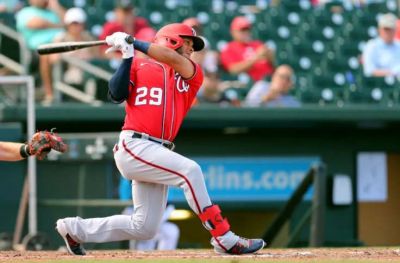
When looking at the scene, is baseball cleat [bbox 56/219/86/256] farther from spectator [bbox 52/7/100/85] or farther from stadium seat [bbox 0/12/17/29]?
stadium seat [bbox 0/12/17/29]

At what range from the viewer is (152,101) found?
7.32m

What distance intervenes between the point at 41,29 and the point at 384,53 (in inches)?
155

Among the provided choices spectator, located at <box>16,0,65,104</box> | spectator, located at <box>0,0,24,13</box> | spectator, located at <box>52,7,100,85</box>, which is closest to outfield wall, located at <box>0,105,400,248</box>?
spectator, located at <box>16,0,65,104</box>

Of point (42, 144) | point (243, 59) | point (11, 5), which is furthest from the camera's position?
point (11, 5)

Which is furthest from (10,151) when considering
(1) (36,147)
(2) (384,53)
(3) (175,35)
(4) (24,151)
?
(2) (384,53)

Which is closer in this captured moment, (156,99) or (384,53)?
(156,99)

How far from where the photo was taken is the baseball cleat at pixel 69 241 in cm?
A: 748

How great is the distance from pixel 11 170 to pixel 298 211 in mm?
2965

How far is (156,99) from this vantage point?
7.33 m

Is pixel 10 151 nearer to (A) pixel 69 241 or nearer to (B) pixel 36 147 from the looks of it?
(B) pixel 36 147

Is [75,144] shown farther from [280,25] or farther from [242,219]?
[280,25]

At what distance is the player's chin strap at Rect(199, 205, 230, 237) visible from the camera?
719 cm

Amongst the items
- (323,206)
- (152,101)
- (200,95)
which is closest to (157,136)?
(152,101)

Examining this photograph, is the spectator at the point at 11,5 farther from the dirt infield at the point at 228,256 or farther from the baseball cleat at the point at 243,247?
the baseball cleat at the point at 243,247
